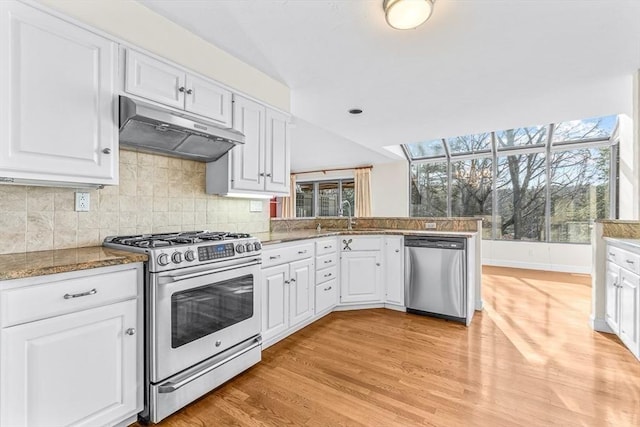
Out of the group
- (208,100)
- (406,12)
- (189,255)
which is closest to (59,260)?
(189,255)

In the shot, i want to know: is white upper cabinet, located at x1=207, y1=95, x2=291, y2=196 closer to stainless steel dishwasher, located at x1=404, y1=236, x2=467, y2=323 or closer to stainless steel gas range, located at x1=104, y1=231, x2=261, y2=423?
stainless steel gas range, located at x1=104, y1=231, x2=261, y2=423

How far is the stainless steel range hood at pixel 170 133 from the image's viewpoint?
180 centimetres

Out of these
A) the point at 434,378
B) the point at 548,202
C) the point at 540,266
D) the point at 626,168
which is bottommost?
→ the point at 434,378

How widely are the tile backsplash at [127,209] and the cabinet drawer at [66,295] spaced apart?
0.60 meters

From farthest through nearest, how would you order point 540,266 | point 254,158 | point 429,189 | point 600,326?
1. point 429,189
2. point 540,266
3. point 600,326
4. point 254,158

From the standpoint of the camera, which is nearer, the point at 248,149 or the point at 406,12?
the point at 406,12

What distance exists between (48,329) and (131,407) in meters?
0.60

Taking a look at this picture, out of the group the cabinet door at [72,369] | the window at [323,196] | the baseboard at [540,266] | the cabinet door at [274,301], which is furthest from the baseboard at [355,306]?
the window at [323,196]

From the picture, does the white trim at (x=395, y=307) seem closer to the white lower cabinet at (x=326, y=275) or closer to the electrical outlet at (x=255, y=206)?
the white lower cabinet at (x=326, y=275)

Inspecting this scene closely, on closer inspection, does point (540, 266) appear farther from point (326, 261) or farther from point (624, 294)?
point (326, 261)

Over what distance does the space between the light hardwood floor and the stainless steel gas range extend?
146 millimetres

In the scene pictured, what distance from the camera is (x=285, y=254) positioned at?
8.62ft

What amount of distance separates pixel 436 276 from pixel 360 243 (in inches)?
33.3

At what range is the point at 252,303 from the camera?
2.20 metres
